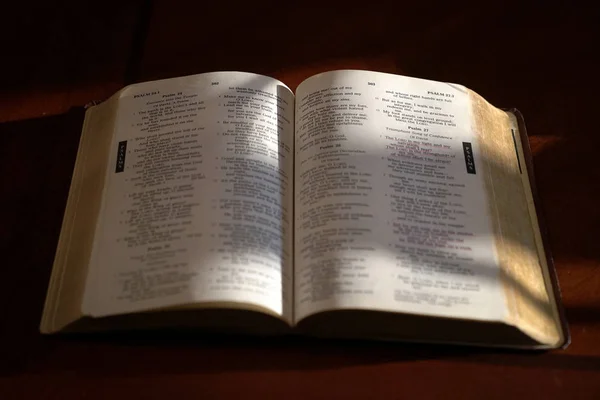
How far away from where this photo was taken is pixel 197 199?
25.6 inches

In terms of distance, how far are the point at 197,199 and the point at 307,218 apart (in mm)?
114

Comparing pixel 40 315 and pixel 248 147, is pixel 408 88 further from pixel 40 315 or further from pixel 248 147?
pixel 40 315

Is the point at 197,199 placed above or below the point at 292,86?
below

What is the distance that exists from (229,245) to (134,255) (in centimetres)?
10

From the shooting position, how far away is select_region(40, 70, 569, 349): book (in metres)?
0.61

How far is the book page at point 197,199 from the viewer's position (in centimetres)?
61

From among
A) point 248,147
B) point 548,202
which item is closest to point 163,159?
point 248,147

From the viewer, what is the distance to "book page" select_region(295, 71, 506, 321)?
0.61 m

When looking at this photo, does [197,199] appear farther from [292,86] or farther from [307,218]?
[292,86]

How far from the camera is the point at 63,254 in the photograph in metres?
0.68

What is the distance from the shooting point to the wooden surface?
2.08ft

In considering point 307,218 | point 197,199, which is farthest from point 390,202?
point 197,199

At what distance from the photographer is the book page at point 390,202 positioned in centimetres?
61

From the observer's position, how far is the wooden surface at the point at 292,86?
633 mm
